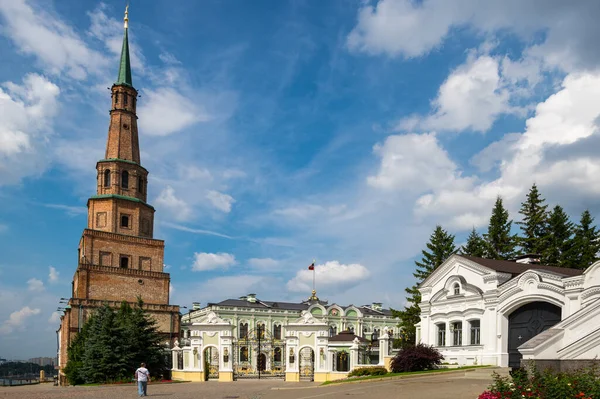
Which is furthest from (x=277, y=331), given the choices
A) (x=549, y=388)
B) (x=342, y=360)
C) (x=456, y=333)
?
(x=549, y=388)

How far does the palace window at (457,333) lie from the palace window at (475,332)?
1.04 m

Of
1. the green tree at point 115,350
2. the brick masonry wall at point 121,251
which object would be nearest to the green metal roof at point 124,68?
the brick masonry wall at point 121,251

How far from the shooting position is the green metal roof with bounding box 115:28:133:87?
177 feet

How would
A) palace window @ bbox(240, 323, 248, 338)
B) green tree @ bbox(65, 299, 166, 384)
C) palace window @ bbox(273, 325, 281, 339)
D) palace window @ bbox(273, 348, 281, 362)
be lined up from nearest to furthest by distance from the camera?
1. green tree @ bbox(65, 299, 166, 384)
2. palace window @ bbox(273, 348, 281, 362)
3. palace window @ bbox(240, 323, 248, 338)
4. palace window @ bbox(273, 325, 281, 339)

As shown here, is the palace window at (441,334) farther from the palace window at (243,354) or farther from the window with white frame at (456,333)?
the palace window at (243,354)

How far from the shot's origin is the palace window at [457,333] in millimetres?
31141

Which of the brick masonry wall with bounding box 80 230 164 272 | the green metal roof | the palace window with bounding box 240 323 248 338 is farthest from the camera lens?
the palace window with bounding box 240 323 248 338

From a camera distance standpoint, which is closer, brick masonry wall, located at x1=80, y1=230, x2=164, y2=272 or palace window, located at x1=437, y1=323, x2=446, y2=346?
palace window, located at x1=437, y1=323, x2=446, y2=346

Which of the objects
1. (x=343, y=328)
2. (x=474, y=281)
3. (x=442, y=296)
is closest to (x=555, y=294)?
(x=474, y=281)

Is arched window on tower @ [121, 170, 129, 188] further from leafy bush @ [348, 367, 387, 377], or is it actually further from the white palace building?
leafy bush @ [348, 367, 387, 377]

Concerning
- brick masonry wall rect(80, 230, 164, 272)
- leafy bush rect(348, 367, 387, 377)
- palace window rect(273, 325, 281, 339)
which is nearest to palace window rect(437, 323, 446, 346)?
leafy bush rect(348, 367, 387, 377)

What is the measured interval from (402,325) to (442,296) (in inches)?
590

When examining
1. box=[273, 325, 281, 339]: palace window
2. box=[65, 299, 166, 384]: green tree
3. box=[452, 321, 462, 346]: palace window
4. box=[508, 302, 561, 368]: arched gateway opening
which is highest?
box=[508, 302, 561, 368]: arched gateway opening

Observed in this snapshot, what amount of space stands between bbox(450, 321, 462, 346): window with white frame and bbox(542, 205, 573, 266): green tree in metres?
16.8
